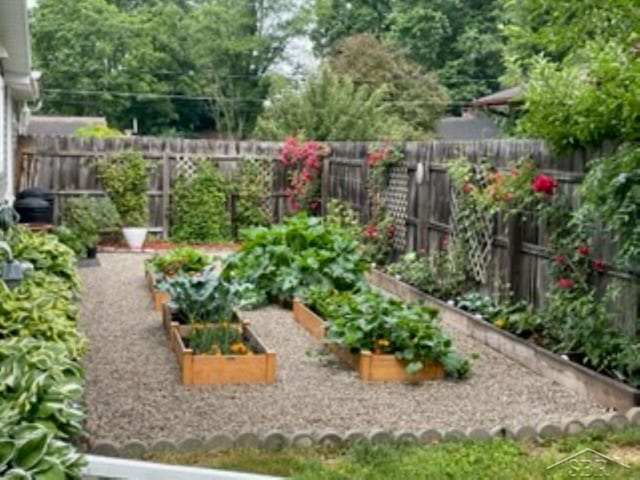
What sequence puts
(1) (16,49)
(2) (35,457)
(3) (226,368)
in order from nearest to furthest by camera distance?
1. (2) (35,457)
2. (3) (226,368)
3. (1) (16,49)

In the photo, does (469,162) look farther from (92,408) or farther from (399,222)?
(92,408)

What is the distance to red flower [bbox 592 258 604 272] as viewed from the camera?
729cm

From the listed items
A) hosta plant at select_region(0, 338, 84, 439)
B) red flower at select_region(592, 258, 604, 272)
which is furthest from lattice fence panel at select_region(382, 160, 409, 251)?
hosta plant at select_region(0, 338, 84, 439)

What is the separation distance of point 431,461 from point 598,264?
9.68ft

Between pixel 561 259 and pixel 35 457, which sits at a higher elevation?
pixel 561 259

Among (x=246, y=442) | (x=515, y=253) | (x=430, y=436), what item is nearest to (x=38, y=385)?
(x=246, y=442)

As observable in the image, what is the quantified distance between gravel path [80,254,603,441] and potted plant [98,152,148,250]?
26.3 ft

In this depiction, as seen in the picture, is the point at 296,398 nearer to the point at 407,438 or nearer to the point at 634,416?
the point at 407,438

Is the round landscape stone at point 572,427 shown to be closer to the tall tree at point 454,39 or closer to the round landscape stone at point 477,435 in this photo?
the round landscape stone at point 477,435

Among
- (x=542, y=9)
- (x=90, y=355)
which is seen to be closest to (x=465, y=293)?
(x=90, y=355)

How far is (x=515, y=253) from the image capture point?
9.00 m

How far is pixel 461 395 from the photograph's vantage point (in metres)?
6.77

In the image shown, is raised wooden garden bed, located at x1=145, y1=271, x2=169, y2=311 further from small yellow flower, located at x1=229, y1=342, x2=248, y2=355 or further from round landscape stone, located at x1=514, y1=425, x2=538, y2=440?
round landscape stone, located at x1=514, y1=425, x2=538, y2=440

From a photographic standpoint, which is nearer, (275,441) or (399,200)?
(275,441)
